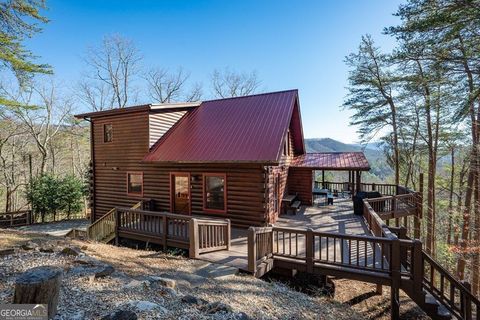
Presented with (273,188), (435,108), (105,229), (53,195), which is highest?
(435,108)

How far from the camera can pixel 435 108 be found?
501 inches

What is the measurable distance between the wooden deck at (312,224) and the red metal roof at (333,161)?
2168mm

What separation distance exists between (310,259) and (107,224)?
792 cm

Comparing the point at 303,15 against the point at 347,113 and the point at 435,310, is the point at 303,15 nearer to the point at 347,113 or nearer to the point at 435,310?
the point at 347,113

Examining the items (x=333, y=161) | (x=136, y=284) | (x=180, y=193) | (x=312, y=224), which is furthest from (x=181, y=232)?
(x=333, y=161)

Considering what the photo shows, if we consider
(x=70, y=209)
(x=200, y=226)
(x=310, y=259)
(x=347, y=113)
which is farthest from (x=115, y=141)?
(x=347, y=113)

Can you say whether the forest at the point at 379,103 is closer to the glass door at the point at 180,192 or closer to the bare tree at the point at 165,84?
the bare tree at the point at 165,84

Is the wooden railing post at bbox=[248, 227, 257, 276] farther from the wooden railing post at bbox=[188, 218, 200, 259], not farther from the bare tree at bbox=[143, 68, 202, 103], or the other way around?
the bare tree at bbox=[143, 68, 202, 103]

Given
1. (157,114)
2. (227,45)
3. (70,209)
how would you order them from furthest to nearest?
(227,45) → (70,209) → (157,114)

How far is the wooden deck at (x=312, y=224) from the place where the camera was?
681 centimetres

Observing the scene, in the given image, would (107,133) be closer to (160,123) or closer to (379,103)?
(160,123)

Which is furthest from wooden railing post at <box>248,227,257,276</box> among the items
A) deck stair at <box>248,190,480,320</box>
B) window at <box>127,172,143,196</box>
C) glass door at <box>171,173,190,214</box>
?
window at <box>127,172,143,196</box>

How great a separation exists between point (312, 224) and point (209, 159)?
15.6 ft

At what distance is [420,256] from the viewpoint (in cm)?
514
